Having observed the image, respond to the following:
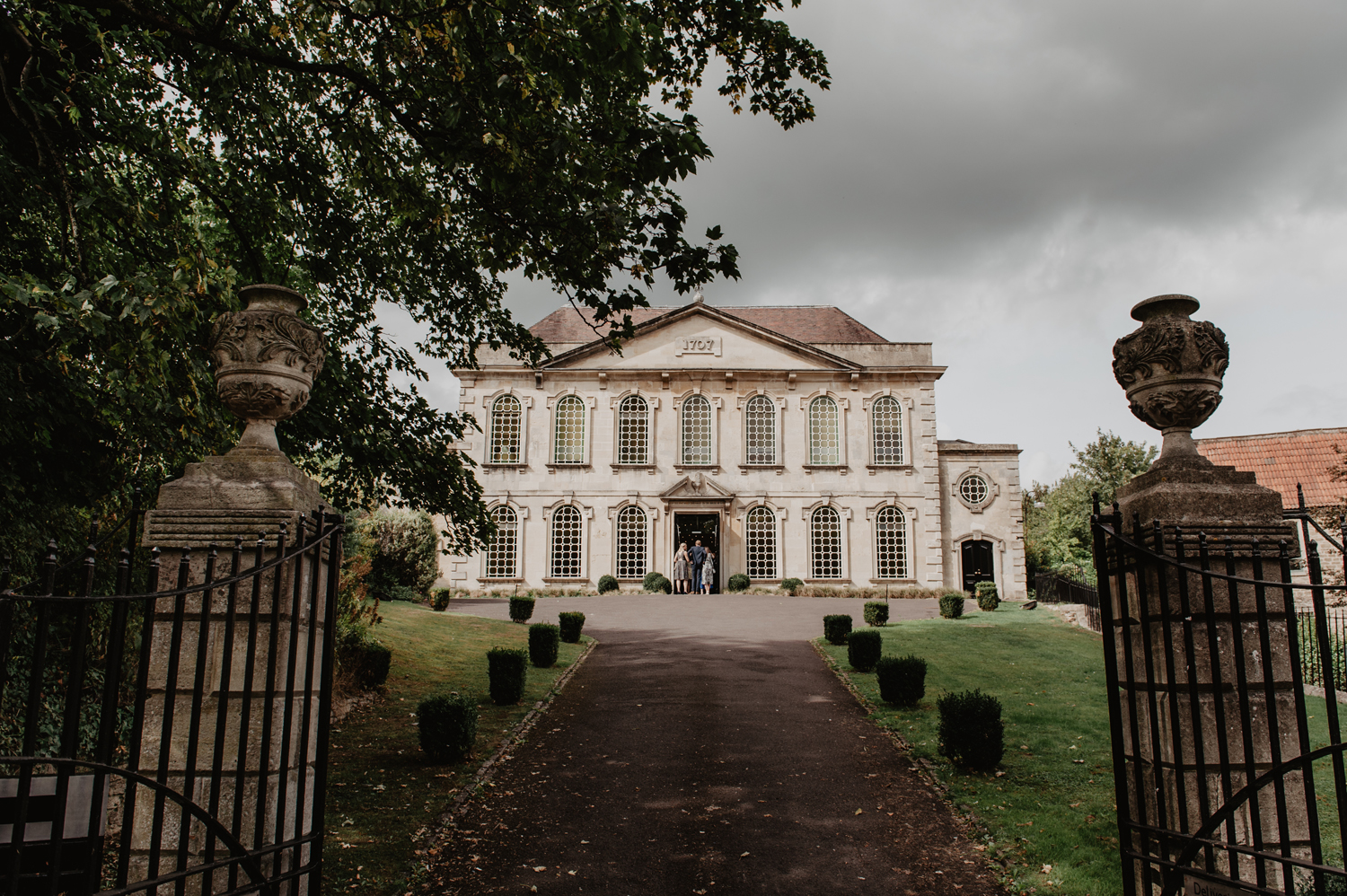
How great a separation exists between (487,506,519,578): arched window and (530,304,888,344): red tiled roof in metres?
7.87

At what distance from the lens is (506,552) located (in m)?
28.8

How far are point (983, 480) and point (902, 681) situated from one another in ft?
69.0

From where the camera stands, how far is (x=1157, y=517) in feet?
12.4

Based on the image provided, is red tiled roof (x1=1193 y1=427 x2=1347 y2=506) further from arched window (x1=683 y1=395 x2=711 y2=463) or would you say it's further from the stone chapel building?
arched window (x1=683 y1=395 x2=711 y2=463)

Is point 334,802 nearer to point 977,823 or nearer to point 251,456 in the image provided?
point 251,456

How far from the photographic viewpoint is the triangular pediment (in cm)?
2977

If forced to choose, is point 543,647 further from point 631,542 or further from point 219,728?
point 631,542

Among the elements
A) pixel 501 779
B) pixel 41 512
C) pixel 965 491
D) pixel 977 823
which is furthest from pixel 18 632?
pixel 965 491

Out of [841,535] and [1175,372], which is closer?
[1175,372]

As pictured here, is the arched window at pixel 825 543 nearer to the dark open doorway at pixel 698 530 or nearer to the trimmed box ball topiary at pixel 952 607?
the dark open doorway at pixel 698 530

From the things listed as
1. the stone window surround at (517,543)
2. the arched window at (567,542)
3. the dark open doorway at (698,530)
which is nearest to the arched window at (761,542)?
the dark open doorway at (698,530)

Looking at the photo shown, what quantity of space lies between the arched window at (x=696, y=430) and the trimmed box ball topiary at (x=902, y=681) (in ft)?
63.2

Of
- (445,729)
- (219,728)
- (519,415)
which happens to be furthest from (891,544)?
(219,728)

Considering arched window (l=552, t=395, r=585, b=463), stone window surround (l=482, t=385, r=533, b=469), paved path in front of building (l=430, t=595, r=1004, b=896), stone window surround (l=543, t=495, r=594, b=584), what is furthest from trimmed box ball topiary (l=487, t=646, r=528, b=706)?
stone window surround (l=482, t=385, r=533, b=469)
